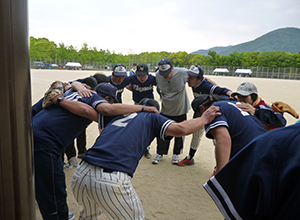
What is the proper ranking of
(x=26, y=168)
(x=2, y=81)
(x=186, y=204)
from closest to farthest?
(x=2, y=81) → (x=26, y=168) → (x=186, y=204)

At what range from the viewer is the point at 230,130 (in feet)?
8.77

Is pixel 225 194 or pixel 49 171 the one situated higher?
pixel 225 194

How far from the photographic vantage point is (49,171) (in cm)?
250

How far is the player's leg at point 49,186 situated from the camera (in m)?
2.45

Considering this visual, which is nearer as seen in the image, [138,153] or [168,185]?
[138,153]

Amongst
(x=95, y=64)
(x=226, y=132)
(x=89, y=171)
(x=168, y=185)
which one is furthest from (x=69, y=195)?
(x=95, y=64)

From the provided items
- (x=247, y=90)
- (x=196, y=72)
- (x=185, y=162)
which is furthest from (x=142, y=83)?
(x=247, y=90)

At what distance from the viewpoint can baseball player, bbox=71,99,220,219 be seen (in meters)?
2.03

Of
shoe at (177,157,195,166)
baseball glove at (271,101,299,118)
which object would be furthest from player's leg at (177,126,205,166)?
baseball glove at (271,101,299,118)

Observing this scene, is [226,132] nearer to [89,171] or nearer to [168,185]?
[89,171]

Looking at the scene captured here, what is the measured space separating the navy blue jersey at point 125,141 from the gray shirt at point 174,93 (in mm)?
3092

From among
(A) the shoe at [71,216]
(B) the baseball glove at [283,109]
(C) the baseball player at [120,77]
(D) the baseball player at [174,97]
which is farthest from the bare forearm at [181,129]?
(C) the baseball player at [120,77]

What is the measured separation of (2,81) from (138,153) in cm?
159

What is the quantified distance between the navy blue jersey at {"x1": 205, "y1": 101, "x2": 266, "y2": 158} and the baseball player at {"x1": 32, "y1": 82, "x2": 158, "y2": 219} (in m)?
0.74
